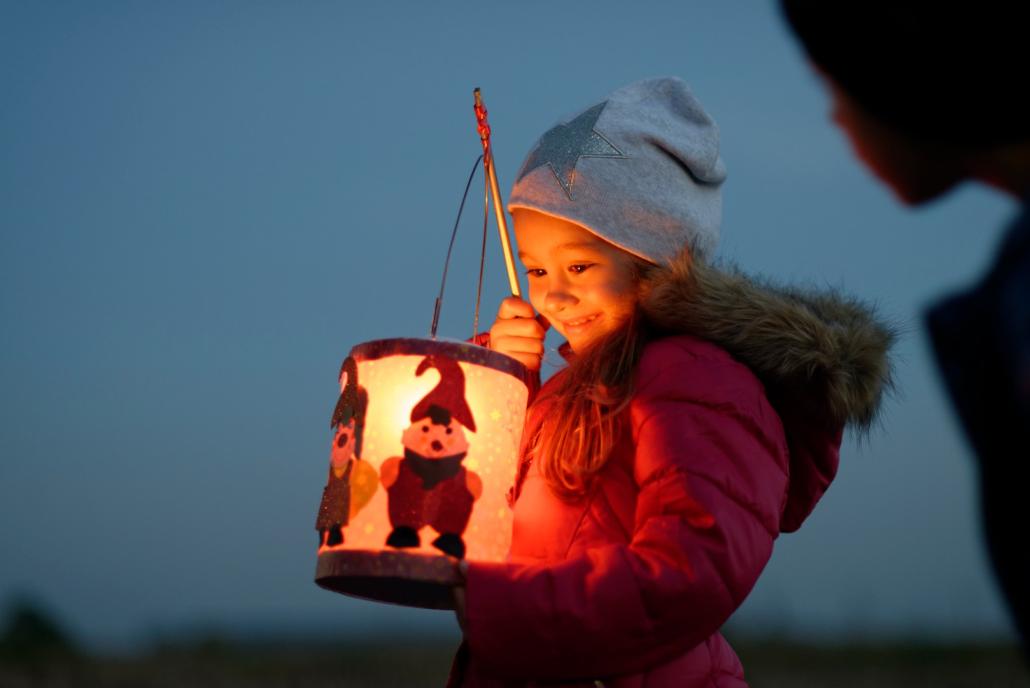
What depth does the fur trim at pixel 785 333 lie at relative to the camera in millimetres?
2355

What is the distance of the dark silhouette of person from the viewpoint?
4.28 feet

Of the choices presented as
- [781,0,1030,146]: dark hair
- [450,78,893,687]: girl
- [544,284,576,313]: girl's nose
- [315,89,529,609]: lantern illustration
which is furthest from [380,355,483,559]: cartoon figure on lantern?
[781,0,1030,146]: dark hair

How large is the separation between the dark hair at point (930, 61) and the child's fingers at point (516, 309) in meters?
1.23

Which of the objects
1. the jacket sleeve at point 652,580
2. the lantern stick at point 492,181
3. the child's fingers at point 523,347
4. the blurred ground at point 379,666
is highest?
the lantern stick at point 492,181

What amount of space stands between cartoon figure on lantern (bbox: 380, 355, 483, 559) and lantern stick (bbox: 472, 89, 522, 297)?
513 mm

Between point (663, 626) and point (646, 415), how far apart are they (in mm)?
399

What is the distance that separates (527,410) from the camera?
2.50 meters

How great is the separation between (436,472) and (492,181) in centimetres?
79

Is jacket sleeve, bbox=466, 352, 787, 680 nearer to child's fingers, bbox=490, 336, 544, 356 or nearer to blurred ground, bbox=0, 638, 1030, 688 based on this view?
child's fingers, bbox=490, 336, 544, 356

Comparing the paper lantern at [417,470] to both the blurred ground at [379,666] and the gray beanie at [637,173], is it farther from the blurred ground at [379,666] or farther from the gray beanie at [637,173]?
the blurred ground at [379,666]

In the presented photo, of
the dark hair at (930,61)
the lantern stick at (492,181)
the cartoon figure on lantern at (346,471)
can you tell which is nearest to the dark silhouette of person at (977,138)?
the dark hair at (930,61)

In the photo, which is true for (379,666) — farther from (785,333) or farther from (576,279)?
(785,333)

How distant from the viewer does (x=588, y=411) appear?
231 centimetres

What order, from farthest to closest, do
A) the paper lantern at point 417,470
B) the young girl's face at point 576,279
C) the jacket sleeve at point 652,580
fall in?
the young girl's face at point 576,279 < the paper lantern at point 417,470 < the jacket sleeve at point 652,580
